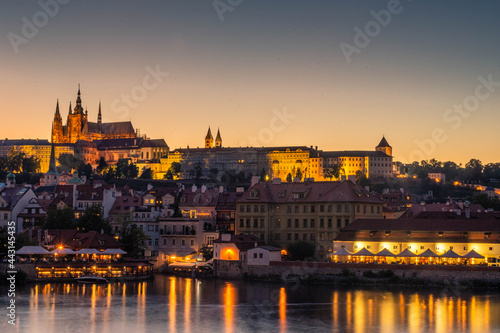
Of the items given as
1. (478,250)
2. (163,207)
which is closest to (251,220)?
(163,207)

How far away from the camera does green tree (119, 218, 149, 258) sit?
68.4 m

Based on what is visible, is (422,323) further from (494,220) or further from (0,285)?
(0,285)

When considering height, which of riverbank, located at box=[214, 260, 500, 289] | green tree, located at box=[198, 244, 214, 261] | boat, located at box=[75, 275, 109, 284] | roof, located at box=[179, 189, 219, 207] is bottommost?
boat, located at box=[75, 275, 109, 284]

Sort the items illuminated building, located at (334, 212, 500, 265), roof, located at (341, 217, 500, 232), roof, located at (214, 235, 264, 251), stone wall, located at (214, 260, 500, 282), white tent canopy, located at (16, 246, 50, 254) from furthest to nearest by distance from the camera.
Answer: roof, located at (214, 235, 264, 251) → white tent canopy, located at (16, 246, 50, 254) → roof, located at (341, 217, 500, 232) → illuminated building, located at (334, 212, 500, 265) → stone wall, located at (214, 260, 500, 282)

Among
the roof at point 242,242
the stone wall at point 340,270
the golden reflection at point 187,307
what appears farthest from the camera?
the roof at point 242,242

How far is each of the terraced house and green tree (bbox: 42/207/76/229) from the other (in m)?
14.4

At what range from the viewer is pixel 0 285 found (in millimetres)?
58250

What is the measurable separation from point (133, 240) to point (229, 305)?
21.1 m

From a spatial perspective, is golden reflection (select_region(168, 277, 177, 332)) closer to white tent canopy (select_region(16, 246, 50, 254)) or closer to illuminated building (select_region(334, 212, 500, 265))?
white tent canopy (select_region(16, 246, 50, 254))

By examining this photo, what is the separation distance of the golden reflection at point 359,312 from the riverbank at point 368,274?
3.72m

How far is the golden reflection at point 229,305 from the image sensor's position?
43.2 metres

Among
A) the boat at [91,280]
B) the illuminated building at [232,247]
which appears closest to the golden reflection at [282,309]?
the illuminated building at [232,247]

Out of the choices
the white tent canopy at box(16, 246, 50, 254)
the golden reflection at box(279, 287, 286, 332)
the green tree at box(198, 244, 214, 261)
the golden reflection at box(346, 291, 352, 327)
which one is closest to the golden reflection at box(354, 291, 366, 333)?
the golden reflection at box(346, 291, 352, 327)

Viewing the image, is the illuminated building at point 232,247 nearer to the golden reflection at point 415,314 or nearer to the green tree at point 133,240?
the green tree at point 133,240
